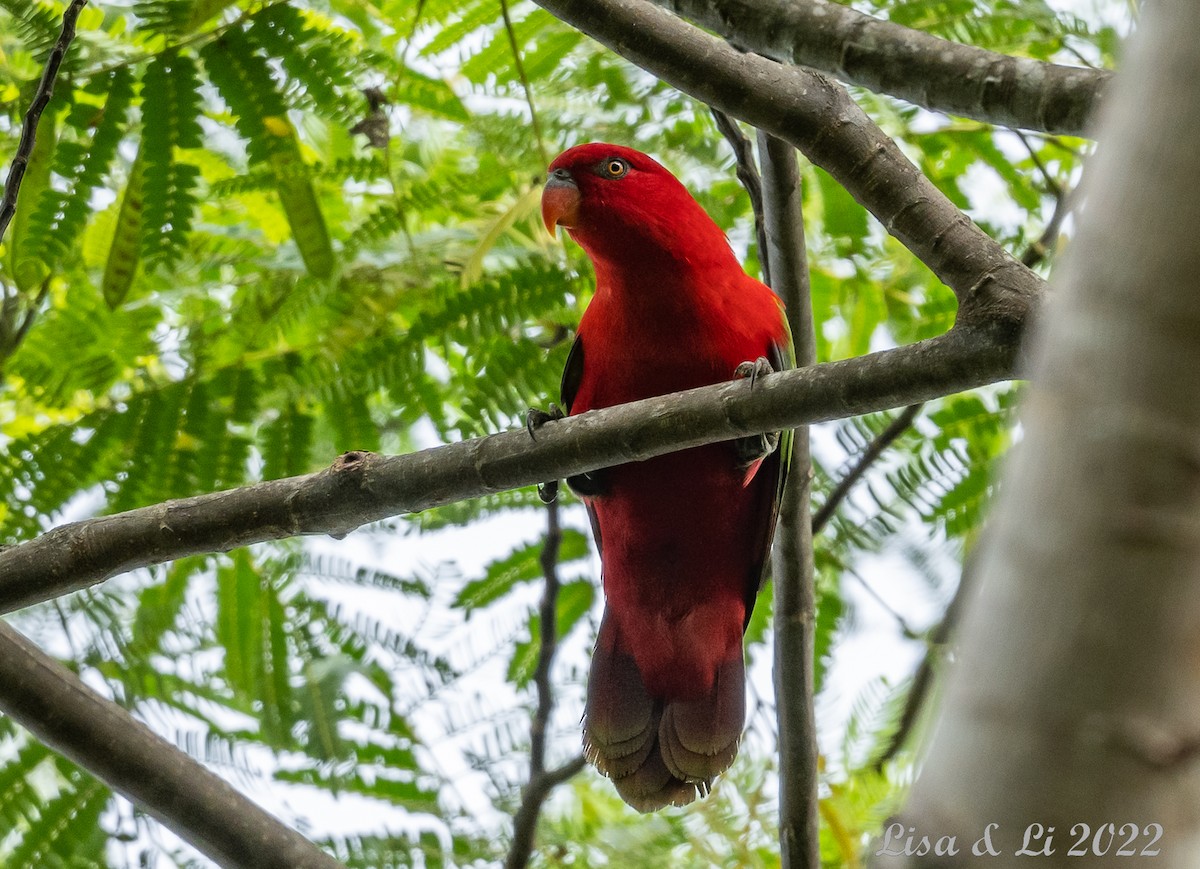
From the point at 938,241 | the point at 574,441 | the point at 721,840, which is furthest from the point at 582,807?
the point at 938,241

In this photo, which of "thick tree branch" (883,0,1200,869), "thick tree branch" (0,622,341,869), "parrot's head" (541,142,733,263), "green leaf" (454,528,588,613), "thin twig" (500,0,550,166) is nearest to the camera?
"thick tree branch" (883,0,1200,869)

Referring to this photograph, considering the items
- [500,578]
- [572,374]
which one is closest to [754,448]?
[572,374]

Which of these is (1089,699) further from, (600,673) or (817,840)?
(600,673)

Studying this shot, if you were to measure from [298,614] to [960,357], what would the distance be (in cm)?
240

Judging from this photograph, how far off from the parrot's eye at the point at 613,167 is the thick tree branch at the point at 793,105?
1170 mm

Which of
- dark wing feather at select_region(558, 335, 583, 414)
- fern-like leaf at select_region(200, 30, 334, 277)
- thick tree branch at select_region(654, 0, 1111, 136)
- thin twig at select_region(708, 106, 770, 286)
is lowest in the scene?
thick tree branch at select_region(654, 0, 1111, 136)

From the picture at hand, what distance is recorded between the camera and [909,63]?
2.24 m

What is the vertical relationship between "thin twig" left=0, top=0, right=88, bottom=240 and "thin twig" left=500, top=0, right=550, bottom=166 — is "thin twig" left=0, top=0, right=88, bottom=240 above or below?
below

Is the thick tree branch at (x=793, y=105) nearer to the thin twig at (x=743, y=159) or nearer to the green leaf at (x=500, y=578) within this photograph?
the thin twig at (x=743, y=159)

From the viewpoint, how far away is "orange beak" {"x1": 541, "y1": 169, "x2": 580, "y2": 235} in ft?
11.0

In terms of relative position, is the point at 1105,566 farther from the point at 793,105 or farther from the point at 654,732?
the point at 654,732

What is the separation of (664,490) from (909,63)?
1.43m

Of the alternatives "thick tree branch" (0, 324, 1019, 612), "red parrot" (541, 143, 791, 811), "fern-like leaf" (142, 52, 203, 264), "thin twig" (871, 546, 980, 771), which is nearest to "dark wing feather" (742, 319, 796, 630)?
"red parrot" (541, 143, 791, 811)

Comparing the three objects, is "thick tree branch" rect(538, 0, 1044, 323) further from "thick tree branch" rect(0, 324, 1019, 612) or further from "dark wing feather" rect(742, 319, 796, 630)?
"dark wing feather" rect(742, 319, 796, 630)
